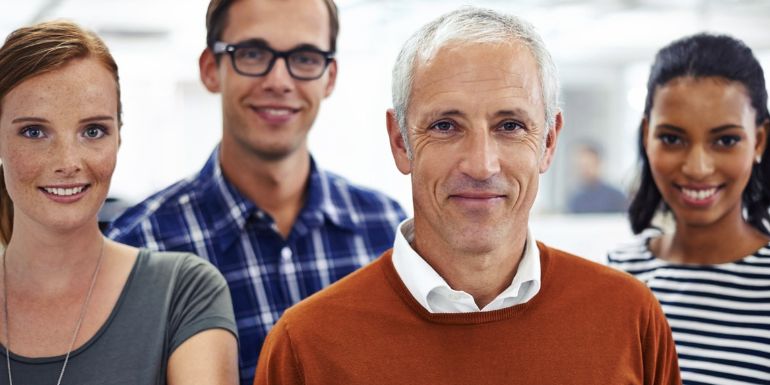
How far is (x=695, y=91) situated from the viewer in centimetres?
187

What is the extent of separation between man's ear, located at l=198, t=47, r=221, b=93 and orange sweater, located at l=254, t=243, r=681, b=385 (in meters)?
0.89

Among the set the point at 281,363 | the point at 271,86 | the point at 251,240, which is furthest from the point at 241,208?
the point at 281,363

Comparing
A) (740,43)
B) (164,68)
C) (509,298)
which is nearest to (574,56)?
(164,68)

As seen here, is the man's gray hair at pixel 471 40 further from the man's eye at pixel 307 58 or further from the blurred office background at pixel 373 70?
the blurred office background at pixel 373 70

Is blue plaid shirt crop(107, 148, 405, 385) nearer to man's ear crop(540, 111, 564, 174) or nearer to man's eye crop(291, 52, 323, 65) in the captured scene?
man's eye crop(291, 52, 323, 65)

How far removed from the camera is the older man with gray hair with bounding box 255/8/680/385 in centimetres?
133

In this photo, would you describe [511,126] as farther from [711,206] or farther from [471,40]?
[711,206]

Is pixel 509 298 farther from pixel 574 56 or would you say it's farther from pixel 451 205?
pixel 574 56

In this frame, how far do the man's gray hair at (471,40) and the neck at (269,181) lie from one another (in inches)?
25.1

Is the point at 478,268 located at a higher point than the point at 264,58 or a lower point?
lower

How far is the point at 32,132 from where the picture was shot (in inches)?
55.6

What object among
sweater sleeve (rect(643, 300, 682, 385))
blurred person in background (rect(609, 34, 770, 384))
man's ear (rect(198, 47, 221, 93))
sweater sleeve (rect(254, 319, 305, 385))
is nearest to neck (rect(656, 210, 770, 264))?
blurred person in background (rect(609, 34, 770, 384))

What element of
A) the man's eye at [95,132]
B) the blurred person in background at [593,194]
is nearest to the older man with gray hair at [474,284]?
the man's eye at [95,132]

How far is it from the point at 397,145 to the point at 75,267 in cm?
64
